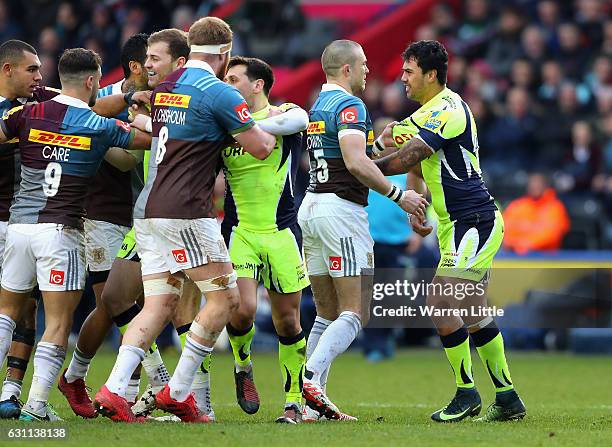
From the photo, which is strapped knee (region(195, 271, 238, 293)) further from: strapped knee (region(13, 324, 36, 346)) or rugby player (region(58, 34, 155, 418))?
strapped knee (region(13, 324, 36, 346))

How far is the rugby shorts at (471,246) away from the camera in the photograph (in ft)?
30.1

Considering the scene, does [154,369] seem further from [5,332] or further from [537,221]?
[537,221]

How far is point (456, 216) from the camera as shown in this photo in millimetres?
9266

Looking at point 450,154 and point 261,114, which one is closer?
point 450,154

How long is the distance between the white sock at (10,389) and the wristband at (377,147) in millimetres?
3279

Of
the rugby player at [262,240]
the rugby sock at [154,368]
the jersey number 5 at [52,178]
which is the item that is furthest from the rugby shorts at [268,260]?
the jersey number 5 at [52,178]

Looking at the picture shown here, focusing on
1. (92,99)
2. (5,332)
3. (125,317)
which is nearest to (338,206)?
(125,317)

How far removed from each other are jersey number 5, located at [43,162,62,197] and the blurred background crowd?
21.2 feet

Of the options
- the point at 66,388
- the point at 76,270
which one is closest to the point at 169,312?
the point at 76,270

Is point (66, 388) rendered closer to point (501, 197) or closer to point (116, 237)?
point (116, 237)

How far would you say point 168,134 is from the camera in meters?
8.41

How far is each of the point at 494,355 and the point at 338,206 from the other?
64.3 inches

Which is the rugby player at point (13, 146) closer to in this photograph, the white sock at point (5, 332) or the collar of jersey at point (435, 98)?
the white sock at point (5, 332)

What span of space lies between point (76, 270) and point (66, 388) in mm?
1215
